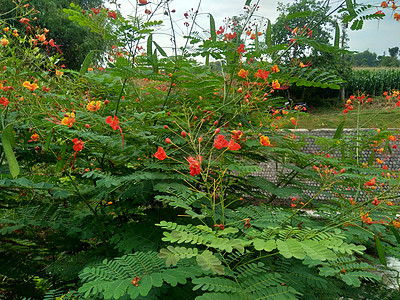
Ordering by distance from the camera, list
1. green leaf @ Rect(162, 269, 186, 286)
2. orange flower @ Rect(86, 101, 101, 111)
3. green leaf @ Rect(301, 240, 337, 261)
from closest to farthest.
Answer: green leaf @ Rect(301, 240, 337, 261), green leaf @ Rect(162, 269, 186, 286), orange flower @ Rect(86, 101, 101, 111)

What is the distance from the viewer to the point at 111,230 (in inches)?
53.5

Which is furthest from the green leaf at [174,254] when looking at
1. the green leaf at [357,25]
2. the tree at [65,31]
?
the tree at [65,31]

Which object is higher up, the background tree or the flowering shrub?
the background tree

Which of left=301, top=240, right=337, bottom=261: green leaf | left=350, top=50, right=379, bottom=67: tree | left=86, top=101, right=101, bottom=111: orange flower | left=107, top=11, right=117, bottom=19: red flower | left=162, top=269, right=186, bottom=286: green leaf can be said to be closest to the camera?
left=301, top=240, right=337, bottom=261: green leaf

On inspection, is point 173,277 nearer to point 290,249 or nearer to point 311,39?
point 290,249

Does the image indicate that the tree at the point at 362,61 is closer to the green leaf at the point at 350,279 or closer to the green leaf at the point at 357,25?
the green leaf at the point at 357,25

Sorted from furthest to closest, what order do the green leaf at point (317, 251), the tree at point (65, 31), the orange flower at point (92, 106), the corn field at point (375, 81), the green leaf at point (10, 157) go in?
the corn field at point (375, 81), the tree at point (65, 31), the orange flower at point (92, 106), the green leaf at point (10, 157), the green leaf at point (317, 251)

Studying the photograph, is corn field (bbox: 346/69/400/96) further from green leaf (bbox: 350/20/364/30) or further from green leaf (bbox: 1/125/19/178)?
green leaf (bbox: 1/125/19/178)

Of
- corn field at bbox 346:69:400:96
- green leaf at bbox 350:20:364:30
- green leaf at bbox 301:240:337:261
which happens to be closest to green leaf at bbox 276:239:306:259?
green leaf at bbox 301:240:337:261

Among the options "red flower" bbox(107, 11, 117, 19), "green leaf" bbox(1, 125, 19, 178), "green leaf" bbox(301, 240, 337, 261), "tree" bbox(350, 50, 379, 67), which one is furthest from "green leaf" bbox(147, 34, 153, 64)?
"tree" bbox(350, 50, 379, 67)

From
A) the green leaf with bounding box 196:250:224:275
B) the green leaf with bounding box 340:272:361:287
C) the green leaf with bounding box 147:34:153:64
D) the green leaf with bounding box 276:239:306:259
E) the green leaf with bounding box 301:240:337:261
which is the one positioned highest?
the green leaf with bounding box 147:34:153:64

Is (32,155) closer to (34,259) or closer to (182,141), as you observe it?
(34,259)

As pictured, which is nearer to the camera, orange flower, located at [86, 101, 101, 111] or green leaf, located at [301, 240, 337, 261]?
green leaf, located at [301, 240, 337, 261]

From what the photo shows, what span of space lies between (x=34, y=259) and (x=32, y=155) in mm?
656
